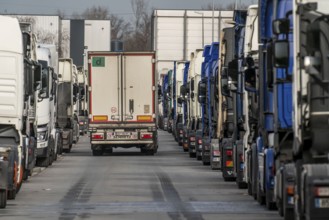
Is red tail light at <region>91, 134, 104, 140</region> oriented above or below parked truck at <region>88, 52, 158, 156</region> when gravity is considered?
below

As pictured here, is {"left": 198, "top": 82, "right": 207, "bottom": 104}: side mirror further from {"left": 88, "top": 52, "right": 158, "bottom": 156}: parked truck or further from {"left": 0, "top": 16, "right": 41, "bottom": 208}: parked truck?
{"left": 0, "top": 16, "right": 41, "bottom": 208}: parked truck

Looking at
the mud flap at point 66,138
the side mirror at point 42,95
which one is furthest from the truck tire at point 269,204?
the mud flap at point 66,138

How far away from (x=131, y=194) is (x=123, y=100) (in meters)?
20.3

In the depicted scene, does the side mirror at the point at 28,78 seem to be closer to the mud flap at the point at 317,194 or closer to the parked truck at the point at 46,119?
the mud flap at the point at 317,194

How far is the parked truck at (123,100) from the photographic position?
4753cm

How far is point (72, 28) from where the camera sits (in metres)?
126

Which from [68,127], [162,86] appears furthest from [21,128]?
[162,86]

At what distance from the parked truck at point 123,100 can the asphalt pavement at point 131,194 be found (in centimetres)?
402

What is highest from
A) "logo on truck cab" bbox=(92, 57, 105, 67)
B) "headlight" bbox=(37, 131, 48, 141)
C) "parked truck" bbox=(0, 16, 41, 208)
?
"logo on truck cab" bbox=(92, 57, 105, 67)

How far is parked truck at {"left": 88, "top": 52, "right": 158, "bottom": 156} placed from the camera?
4753 centimetres

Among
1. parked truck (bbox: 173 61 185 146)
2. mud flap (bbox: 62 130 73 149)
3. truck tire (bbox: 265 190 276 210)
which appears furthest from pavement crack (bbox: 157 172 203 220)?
parked truck (bbox: 173 61 185 146)

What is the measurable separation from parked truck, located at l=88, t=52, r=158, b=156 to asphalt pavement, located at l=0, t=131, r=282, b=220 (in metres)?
4.02

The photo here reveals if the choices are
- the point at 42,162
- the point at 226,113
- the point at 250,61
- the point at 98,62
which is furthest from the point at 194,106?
the point at 250,61

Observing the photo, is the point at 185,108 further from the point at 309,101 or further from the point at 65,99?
the point at 309,101
